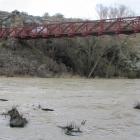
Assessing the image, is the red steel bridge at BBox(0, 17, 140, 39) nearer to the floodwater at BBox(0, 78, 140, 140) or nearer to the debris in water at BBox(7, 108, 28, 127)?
the floodwater at BBox(0, 78, 140, 140)

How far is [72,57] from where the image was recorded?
60.6 meters

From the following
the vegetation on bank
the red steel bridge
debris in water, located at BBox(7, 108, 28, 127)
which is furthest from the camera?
the vegetation on bank

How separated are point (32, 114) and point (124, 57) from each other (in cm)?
4234

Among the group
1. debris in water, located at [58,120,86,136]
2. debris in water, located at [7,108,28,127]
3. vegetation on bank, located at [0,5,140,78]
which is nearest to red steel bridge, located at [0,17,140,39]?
vegetation on bank, located at [0,5,140,78]

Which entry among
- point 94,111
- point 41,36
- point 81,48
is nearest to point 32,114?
point 94,111

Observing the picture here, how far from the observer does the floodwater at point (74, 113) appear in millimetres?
18578

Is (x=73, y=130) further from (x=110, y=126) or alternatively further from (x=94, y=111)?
(x=94, y=111)

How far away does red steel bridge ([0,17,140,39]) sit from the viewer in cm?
4803

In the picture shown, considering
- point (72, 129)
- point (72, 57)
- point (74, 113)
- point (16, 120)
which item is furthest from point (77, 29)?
point (72, 129)

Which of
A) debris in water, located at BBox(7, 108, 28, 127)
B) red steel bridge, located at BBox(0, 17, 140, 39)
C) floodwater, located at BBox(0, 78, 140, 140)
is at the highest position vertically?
red steel bridge, located at BBox(0, 17, 140, 39)

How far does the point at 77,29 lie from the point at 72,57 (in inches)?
301

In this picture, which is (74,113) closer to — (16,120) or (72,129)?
(16,120)

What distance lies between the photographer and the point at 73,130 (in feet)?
62.4

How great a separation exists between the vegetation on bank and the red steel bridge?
63.2 inches
